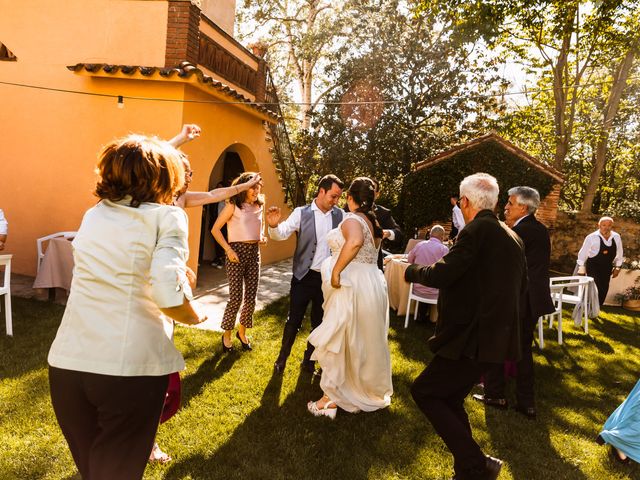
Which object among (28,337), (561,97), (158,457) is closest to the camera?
(158,457)

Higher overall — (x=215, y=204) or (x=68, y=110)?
(x=68, y=110)

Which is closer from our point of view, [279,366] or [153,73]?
[279,366]

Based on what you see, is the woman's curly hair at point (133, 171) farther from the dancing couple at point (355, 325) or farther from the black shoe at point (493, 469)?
the black shoe at point (493, 469)

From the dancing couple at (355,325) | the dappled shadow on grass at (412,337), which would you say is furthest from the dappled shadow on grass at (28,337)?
the dappled shadow on grass at (412,337)

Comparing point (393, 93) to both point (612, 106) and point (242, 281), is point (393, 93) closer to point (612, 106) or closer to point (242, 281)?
point (612, 106)

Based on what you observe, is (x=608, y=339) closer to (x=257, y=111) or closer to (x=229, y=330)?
(x=229, y=330)

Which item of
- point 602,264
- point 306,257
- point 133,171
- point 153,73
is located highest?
point 153,73

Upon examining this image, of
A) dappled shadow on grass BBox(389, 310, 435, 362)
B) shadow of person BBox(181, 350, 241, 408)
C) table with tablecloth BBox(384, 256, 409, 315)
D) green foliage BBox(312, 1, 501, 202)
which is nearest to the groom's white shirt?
shadow of person BBox(181, 350, 241, 408)

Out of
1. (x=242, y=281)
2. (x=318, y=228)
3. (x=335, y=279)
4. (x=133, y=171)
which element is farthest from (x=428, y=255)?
(x=133, y=171)

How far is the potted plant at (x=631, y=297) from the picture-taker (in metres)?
11.1

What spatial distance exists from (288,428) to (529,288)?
253cm

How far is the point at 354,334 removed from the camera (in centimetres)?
403

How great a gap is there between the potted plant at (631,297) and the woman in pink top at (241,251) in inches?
387

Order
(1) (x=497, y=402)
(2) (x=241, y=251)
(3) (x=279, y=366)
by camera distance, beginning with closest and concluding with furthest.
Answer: (1) (x=497, y=402) < (3) (x=279, y=366) < (2) (x=241, y=251)
